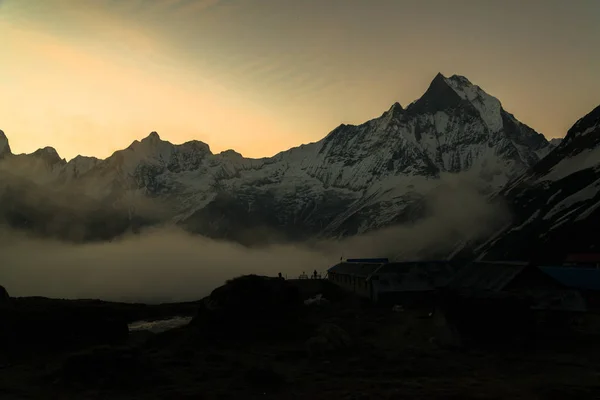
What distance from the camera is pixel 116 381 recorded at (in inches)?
1334

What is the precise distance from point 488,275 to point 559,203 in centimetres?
9517

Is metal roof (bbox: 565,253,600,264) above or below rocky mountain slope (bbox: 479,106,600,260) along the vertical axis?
below

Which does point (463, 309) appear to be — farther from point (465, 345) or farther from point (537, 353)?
point (537, 353)

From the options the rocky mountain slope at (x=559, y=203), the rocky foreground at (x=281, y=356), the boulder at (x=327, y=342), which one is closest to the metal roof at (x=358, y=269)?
the rocky foreground at (x=281, y=356)

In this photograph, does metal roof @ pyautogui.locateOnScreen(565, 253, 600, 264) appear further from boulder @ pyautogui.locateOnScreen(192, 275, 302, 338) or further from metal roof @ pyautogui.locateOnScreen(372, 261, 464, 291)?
boulder @ pyautogui.locateOnScreen(192, 275, 302, 338)

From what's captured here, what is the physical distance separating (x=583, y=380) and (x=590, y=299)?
42.3m

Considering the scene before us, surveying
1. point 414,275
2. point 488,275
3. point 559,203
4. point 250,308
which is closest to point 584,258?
point 414,275

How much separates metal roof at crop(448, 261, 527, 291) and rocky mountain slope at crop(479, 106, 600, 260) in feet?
187

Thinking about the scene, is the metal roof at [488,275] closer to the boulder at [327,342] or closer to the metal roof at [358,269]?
the metal roof at [358,269]

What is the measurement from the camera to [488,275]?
64.8m

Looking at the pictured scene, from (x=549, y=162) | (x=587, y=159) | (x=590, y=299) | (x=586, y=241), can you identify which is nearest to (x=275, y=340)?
(x=590, y=299)

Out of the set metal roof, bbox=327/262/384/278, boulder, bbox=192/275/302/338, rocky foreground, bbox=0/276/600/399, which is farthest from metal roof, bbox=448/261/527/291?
boulder, bbox=192/275/302/338

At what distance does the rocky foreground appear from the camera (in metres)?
32.1

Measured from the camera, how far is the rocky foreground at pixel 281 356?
105 feet
